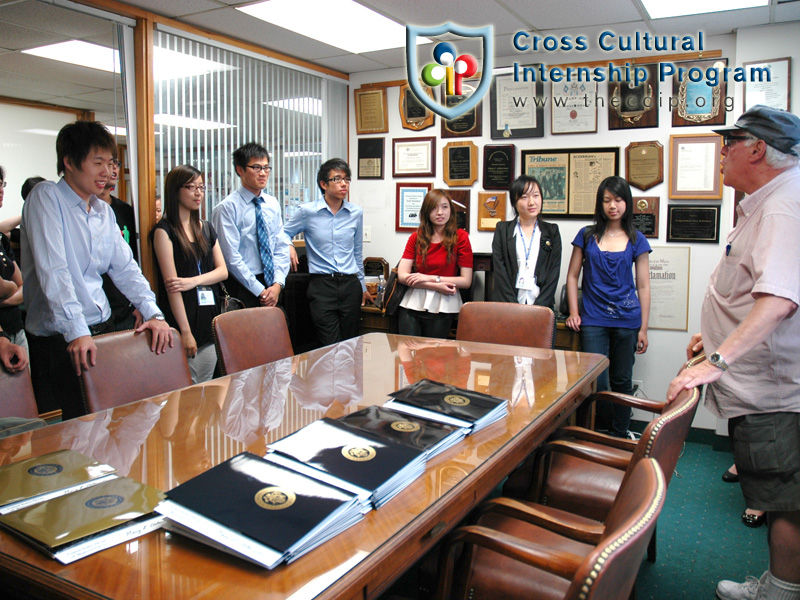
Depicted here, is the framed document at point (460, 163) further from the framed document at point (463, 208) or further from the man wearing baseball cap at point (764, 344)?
the man wearing baseball cap at point (764, 344)

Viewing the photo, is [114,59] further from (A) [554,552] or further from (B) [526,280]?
(A) [554,552]

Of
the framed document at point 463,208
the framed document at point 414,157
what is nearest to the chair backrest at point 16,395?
the framed document at point 463,208

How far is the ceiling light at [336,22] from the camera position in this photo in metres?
Result: 3.57

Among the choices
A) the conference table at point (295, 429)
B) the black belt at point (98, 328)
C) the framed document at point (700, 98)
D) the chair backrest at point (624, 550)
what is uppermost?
the framed document at point (700, 98)

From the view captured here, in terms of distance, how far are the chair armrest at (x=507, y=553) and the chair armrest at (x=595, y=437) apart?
2.96 ft

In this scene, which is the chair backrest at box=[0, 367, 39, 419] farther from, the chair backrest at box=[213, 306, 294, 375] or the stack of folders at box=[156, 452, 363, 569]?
the stack of folders at box=[156, 452, 363, 569]

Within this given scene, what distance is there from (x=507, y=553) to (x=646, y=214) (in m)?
3.45

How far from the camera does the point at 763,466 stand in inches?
77.0

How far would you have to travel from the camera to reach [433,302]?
13.3 feet

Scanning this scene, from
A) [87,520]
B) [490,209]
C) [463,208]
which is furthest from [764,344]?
[463,208]

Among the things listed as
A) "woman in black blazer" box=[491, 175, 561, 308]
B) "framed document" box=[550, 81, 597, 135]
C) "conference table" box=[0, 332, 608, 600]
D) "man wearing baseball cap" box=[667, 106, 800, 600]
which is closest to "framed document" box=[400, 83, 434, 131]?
"framed document" box=[550, 81, 597, 135]

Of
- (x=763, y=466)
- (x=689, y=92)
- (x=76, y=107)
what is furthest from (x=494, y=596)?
(x=76, y=107)

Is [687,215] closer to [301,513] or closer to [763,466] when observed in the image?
[763,466]

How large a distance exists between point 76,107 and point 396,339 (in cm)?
616
